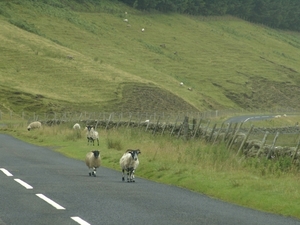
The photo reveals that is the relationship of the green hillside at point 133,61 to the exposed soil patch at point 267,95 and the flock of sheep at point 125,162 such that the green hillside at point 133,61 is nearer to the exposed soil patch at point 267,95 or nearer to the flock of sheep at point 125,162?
the exposed soil patch at point 267,95

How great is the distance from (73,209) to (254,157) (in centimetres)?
1134

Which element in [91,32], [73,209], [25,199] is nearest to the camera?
[73,209]

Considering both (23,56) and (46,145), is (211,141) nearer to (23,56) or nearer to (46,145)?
(46,145)

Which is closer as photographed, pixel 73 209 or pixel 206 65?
pixel 73 209

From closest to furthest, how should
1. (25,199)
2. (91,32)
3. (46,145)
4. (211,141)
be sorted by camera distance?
(25,199) < (211,141) < (46,145) < (91,32)

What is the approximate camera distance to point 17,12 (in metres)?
138

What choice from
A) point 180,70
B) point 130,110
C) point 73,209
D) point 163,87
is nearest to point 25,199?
point 73,209

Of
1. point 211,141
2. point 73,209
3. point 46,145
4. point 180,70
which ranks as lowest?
point 180,70

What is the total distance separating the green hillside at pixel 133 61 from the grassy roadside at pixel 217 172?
5251 centimetres

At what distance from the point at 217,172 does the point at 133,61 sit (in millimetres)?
102329

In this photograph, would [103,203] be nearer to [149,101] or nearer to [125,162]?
[125,162]

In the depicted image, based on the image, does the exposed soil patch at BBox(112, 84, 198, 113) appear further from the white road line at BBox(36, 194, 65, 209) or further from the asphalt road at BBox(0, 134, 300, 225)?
the white road line at BBox(36, 194, 65, 209)

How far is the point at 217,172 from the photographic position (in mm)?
22797

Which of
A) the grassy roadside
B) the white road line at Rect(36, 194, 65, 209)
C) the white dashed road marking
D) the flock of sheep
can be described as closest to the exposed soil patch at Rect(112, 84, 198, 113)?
the grassy roadside
